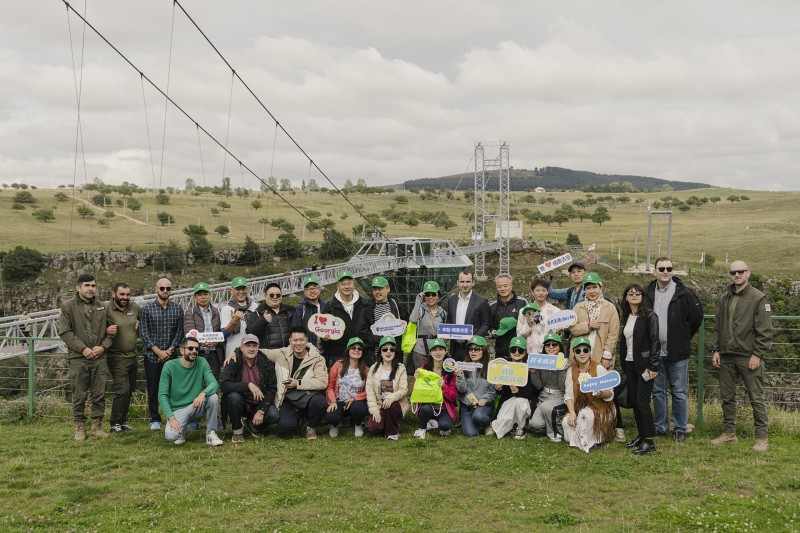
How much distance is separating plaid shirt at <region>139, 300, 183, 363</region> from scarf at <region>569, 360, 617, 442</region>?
4881mm

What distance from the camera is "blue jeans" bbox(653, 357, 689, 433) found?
737 centimetres

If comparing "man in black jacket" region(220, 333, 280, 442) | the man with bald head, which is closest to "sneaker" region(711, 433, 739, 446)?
the man with bald head

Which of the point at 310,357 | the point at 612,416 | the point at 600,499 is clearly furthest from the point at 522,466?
the point at 310,357

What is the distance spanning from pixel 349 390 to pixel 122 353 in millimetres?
2905

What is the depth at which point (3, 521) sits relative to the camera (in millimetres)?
5227

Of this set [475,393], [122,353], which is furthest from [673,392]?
[122,353]

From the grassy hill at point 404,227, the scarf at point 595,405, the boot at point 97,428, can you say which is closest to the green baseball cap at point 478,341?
the scarf at point 595,405

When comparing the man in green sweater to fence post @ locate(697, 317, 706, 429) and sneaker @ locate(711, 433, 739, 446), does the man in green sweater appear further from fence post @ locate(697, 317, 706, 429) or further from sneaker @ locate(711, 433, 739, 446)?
fence post @ locate(697, 317, 706, 429)

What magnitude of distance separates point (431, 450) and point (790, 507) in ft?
11.4

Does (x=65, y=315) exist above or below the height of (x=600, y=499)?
above

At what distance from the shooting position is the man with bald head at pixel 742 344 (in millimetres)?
6871

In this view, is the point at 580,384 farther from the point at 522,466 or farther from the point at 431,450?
the point at 431,450

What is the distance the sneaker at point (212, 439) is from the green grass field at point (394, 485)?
0.34ft

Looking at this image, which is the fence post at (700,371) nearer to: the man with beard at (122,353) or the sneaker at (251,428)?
the sneaker at (251,428)
